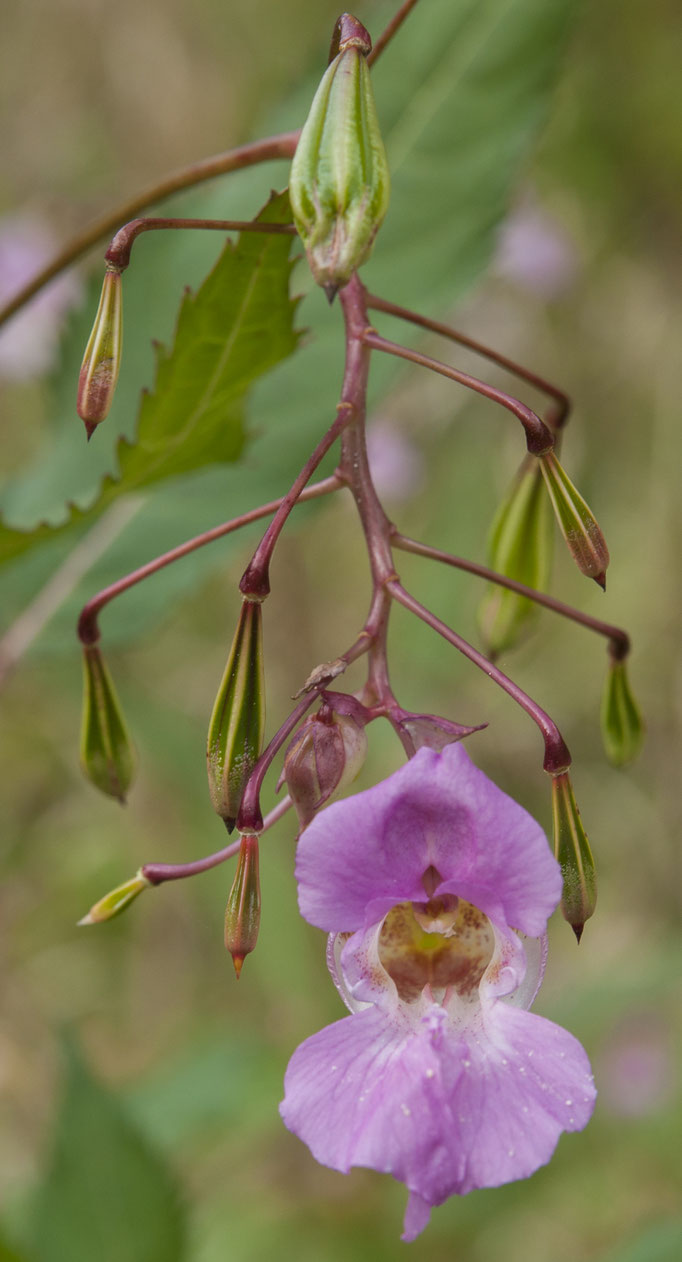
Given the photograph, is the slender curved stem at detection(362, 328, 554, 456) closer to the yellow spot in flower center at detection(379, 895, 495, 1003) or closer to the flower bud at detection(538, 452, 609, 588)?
the flower bud at detection(538, 452, 609, 588)

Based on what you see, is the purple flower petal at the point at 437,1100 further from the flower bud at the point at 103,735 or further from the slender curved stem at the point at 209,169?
the slender curved stem at the point at 209,169

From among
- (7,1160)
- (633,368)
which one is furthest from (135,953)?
(633,368)

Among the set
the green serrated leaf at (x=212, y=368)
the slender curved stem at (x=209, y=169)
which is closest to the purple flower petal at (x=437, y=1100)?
the green serrated leaf at (x=212, y=368)

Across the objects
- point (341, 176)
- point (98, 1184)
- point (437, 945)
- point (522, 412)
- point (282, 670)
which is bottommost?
point (282, 670)

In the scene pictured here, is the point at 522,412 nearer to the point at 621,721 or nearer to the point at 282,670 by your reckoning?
the point at 621,721

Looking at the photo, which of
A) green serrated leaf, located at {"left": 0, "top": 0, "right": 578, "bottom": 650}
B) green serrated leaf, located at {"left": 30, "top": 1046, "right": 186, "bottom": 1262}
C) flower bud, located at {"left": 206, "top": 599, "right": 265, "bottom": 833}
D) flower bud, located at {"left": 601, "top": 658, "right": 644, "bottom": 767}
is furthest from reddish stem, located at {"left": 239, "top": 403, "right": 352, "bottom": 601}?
green serrated leaf, located at {"left": 30, "top": 1046, "right": 186, "bottom": 1262}

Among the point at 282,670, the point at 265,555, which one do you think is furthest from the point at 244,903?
the point at 282,670
